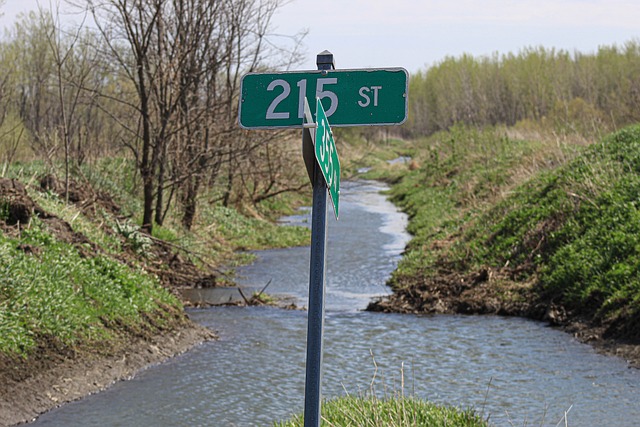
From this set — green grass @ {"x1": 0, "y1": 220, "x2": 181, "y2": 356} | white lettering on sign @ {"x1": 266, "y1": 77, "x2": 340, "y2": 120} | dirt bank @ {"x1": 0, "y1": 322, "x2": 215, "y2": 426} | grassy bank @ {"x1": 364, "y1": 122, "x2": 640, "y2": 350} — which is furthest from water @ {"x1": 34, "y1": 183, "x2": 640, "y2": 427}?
white lettering on sign @ {"x1": 266, "y1": 77, "x2": 340, "y2": 120}

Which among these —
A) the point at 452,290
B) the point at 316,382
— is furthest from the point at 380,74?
the point at 452,290

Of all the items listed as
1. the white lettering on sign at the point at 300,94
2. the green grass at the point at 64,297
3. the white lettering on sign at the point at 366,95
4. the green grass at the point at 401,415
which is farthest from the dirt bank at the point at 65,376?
the white lettering on sign at the point at 366,95

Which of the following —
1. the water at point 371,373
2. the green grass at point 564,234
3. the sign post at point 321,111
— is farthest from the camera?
the green grass at point 564,234

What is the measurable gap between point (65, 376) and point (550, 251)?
9.15 m

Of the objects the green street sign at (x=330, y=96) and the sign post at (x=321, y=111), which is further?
the green street sign at (x=330, y=96)

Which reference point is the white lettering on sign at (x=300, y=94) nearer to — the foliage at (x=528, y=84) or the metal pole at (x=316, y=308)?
the metal pole at (x=316, y=308)

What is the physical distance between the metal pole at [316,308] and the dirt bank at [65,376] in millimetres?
5069

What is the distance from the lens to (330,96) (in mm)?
3434

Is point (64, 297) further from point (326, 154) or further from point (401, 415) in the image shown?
point (326, 154)

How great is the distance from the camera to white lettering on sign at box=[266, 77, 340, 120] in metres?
3.38

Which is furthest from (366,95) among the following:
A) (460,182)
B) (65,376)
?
(460,182)

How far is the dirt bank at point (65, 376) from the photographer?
7.63m

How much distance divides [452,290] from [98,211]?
6.42 m

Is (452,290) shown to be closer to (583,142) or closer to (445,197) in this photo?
(583,142)
